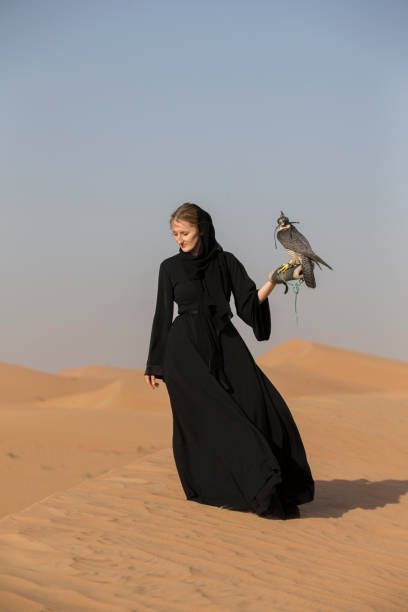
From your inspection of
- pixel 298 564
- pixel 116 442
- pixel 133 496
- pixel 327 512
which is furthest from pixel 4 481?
pixel 298 564

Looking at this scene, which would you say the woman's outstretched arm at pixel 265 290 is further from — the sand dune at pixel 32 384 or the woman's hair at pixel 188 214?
the sand dune at pixel 32 384

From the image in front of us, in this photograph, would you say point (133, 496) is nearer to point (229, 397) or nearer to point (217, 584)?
point (229, 397)

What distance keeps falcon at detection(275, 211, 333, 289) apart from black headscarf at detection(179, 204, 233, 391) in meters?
0.66

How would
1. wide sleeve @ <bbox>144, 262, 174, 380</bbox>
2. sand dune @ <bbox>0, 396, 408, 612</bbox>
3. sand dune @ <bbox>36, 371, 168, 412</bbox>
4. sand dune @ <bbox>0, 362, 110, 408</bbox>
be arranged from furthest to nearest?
sand dune @ <bbox>0, 362, 110, 408</bbox> → sand dune @ <bbox>36, 371, 168, 412</bbox> → wide sleeve @ <bbox>144, 262, 174, 380</bbox> → sand dune @ <bbox>0, 396, 408, 612</bbox>

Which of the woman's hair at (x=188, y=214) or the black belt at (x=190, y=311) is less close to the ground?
the woman's hair at (x=188, y=214)

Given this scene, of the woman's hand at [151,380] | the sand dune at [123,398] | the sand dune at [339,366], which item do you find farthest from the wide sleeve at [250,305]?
the sand dune at [339,366]

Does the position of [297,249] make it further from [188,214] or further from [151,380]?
[151,380]

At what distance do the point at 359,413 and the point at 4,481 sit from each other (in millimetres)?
6822

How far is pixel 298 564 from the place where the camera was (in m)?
6.80

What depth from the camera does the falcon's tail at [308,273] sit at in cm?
726

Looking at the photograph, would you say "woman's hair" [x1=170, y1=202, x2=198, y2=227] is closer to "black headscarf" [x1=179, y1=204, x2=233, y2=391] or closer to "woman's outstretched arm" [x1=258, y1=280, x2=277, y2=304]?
"black headscarf" [x1=179, y1=204, x2=233, y2=391]

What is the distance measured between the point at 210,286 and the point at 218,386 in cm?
81

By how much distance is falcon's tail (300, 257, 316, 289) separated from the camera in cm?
726

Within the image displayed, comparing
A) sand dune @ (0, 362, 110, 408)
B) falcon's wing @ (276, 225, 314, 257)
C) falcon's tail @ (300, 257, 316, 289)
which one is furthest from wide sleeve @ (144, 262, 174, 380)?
sand dune @ (0, 362, 110, 408)
